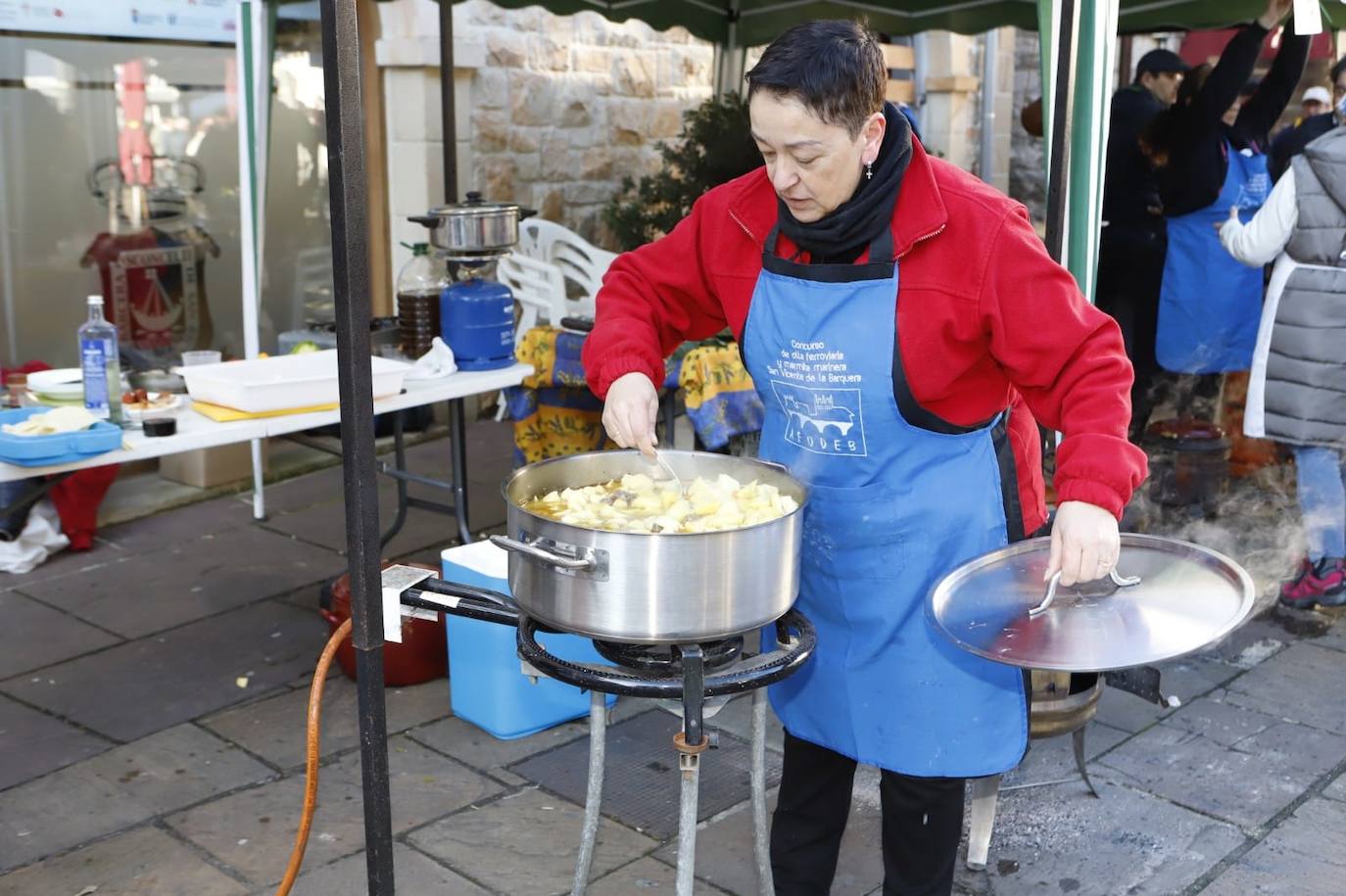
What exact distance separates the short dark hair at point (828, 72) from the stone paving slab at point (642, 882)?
1.93 metres

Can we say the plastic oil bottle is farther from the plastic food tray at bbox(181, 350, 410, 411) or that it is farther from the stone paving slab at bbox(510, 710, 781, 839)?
the stone paving slab at bbox(510, 710, 781, 839)

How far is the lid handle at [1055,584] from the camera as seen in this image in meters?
2.11

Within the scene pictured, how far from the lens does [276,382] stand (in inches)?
155

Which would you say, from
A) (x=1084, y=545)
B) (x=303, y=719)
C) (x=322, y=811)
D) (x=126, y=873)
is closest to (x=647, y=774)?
(x=322, y=811)

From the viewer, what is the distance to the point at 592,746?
2.72 metres

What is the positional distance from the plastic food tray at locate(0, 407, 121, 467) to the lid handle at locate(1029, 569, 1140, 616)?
2547mm

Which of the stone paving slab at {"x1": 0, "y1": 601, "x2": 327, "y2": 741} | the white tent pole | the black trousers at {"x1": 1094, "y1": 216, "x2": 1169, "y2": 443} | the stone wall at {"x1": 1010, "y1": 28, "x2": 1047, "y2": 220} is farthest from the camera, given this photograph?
the stone wall at {"x1": 1010, "y1": 28, "x2": 1047, "y2": 220}

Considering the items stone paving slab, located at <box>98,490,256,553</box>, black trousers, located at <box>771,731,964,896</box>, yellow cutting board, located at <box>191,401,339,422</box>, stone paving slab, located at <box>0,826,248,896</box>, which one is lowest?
stone paving slab, located at <box>0,826,248,896</box>

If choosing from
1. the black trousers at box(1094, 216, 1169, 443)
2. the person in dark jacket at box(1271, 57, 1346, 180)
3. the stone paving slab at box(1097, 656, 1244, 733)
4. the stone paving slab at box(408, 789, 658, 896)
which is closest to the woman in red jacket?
the stone paving slab at box(408, 789, 658, 896)

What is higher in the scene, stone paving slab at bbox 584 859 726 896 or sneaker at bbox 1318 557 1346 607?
sneaker at bbox 1318 557 1346 607

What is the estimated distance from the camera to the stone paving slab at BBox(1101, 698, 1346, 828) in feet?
12.2

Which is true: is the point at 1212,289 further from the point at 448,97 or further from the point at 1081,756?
the point at 448,97

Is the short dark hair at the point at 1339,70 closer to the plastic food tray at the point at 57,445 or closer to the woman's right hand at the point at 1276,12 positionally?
the woman's right hand at the point at 1276,12

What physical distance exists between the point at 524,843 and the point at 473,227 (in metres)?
2.23
